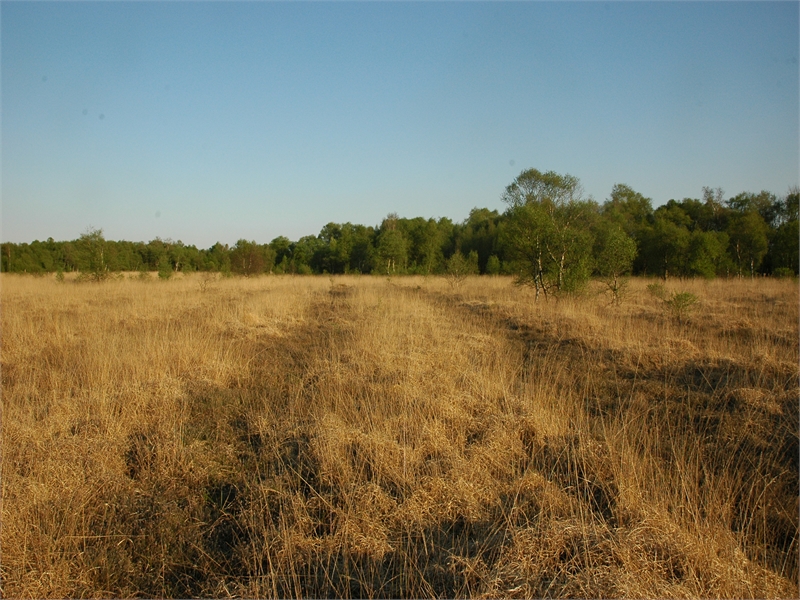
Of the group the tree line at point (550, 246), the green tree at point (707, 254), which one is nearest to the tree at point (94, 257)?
the tree line at point (550, 246)

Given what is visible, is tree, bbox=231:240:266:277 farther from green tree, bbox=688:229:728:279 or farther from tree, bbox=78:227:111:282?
green tree, bbox=688:229:728:279

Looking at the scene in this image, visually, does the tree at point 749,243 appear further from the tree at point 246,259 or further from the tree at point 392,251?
the tree at point 246,259

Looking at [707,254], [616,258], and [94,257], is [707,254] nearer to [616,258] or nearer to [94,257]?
[616,258]

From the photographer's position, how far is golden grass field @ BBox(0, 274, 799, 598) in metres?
2.30

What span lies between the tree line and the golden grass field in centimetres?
827

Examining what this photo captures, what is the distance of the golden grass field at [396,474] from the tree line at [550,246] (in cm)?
827

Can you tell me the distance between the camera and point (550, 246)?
15078 mm

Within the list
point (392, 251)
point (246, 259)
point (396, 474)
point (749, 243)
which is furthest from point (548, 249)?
point (392, 251)

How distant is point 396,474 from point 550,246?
43.5 ft

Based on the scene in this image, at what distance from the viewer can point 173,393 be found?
16.7 ft

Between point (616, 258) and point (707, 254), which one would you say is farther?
point (707, 254)

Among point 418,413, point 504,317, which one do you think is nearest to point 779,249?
point 504,317

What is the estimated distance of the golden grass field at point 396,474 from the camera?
90.6 inches

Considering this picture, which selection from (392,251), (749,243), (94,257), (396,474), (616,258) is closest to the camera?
(396,474)
